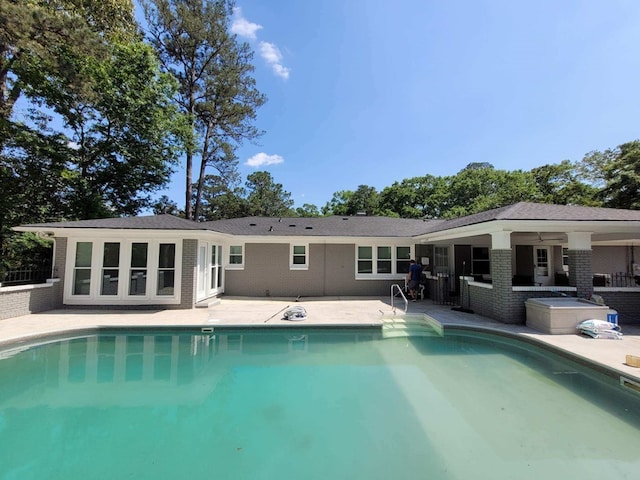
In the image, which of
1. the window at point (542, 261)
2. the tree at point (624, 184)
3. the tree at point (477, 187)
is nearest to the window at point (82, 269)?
the window at point (542, 261)

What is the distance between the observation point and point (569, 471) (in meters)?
2.97

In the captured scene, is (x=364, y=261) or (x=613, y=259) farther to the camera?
(x=613, y=259)

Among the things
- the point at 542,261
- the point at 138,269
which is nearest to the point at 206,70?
the point at 138,269

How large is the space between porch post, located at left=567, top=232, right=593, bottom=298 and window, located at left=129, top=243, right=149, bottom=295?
13.2 m

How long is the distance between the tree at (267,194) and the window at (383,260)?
25.4 metres

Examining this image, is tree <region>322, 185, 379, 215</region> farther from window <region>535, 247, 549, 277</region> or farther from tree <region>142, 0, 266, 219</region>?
window <region>535, 247, 549, 277</region>

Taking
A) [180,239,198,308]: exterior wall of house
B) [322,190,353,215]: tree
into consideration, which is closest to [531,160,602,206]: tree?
[322,190,353,215]: tree

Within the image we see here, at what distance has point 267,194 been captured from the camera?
3872 centimetres

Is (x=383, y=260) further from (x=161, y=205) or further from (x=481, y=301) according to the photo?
(x=161, y=205)

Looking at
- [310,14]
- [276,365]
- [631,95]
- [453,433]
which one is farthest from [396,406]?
[631,95]

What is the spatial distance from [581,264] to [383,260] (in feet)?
22.6

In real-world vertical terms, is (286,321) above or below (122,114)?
below

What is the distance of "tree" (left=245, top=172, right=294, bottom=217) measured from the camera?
3775cm

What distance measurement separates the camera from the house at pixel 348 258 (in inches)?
322
